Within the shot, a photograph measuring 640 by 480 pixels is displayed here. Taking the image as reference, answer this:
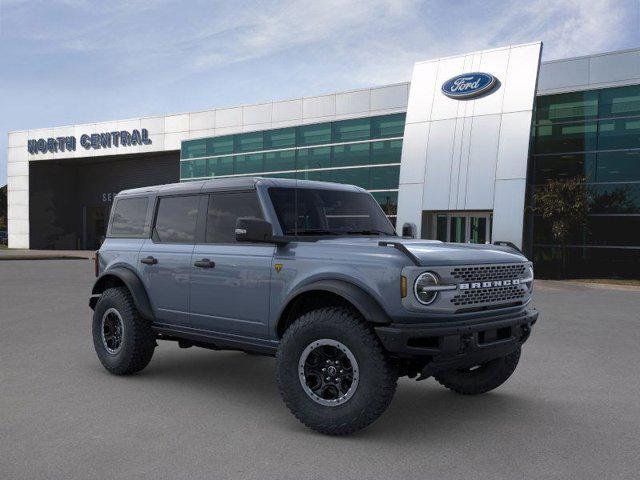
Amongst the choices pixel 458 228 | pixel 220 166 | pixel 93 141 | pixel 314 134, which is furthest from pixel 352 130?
pixel 93 141

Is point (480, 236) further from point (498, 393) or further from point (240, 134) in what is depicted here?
point (498, 393)

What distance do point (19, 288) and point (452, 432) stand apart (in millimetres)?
14722

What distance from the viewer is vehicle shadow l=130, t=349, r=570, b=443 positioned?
16.0ft

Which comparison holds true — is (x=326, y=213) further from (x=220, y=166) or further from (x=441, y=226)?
(x=220, y=166)

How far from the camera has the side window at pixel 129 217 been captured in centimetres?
671

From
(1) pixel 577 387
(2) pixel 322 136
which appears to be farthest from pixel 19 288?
(2) pixel 322 136

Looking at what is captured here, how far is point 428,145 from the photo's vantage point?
84.3 ft

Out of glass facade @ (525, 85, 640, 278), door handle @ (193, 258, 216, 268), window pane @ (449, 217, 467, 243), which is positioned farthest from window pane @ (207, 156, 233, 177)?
door handle @ (193, 258, 216, 268)

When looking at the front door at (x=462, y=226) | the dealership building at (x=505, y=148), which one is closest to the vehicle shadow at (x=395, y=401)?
the dealership building at (x=505, y=148)

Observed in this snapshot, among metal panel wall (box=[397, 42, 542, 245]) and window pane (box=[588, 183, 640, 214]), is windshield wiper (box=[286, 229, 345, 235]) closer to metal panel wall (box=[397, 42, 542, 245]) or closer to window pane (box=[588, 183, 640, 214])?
metal panel wall (box=[397, 42, 542, 245])

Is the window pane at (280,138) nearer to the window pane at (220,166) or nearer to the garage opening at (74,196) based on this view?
the window pane at (220,166)

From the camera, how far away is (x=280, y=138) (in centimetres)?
3453

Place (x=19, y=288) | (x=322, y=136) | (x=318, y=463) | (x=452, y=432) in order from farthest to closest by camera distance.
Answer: (x=322, y=136)
(x=19, y=288)
(x=452, y=432)
(x=318, y=463)

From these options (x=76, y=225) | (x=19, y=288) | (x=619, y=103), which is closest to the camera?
(x=19, y=288)
